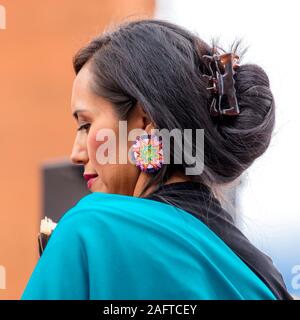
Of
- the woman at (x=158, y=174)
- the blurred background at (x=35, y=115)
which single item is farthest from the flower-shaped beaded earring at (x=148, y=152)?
the blurred background at (x=35, y=115)

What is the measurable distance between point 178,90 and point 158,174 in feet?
0.64

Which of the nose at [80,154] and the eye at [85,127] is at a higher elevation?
the eye at [85,127]

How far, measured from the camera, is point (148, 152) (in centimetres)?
179

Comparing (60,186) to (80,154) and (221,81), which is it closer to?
(80,154)

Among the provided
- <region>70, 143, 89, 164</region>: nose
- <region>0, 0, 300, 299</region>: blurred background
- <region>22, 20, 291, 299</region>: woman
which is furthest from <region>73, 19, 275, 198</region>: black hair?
<region>0, 0, 300, 299</region>: blurred background

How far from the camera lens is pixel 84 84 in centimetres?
190

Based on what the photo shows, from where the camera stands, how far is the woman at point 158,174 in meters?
1.59

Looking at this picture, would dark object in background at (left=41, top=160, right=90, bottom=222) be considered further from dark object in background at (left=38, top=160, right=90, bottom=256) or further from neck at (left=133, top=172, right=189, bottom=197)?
neck at (left=133, top=172, right=189, bottom=197)

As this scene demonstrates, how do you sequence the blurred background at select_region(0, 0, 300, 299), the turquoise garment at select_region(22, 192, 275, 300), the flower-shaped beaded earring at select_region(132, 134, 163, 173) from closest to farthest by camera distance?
1. the turquoise garment at select_region(22, 192, 275, 300)
2. the flower-shaped beaded earring at select_region(132, 134, 163, 173)
3. the blurred background at select_region(0, 0, 300, 299)

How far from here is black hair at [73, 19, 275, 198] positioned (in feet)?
5.92

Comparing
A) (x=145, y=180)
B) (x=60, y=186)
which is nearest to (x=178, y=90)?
(x=145, y=180)

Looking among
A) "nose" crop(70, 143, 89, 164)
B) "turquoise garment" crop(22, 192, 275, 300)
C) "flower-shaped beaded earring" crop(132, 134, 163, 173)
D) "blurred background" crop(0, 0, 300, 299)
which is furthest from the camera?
"blurred background" crop(0, 0, 300, 299)

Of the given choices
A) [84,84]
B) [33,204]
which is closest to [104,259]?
[84,84]

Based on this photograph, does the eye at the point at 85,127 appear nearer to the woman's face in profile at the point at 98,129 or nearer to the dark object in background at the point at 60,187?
the woman's face in profile at the point at 98,129
